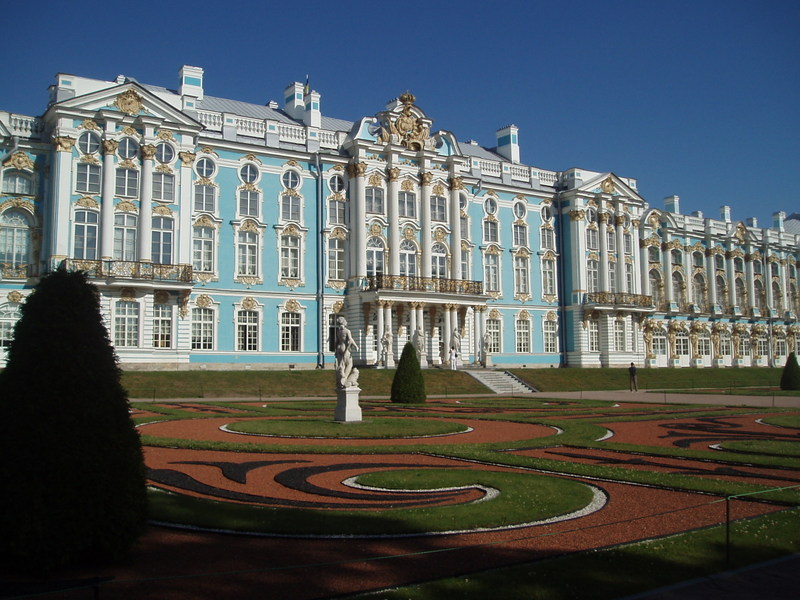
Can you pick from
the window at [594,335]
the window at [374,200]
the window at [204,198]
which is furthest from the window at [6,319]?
the window at [594,335]

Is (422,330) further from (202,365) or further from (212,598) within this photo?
(212,598)

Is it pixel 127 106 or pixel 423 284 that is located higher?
pixel 127 106

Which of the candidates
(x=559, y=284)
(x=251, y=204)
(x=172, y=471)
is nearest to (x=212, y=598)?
(x=172, y=471)

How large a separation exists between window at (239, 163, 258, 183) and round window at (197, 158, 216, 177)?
1651 mm

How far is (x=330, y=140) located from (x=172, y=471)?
36411 millimetres

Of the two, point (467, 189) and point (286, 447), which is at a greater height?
point (467, 189)

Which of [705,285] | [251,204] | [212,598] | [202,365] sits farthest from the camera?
[705,285]

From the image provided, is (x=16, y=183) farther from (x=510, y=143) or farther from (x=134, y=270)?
(x=510, y=143)

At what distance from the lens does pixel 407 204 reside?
48219 millimetres

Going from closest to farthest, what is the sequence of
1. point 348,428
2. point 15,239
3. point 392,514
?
point 392,514 < point 348,428 < point 15,239

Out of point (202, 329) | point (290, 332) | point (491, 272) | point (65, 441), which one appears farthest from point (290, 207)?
point (65, 441)

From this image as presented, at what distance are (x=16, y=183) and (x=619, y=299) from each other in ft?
130

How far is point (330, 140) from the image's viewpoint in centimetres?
4703

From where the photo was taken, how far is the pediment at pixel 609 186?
55.7 meters
